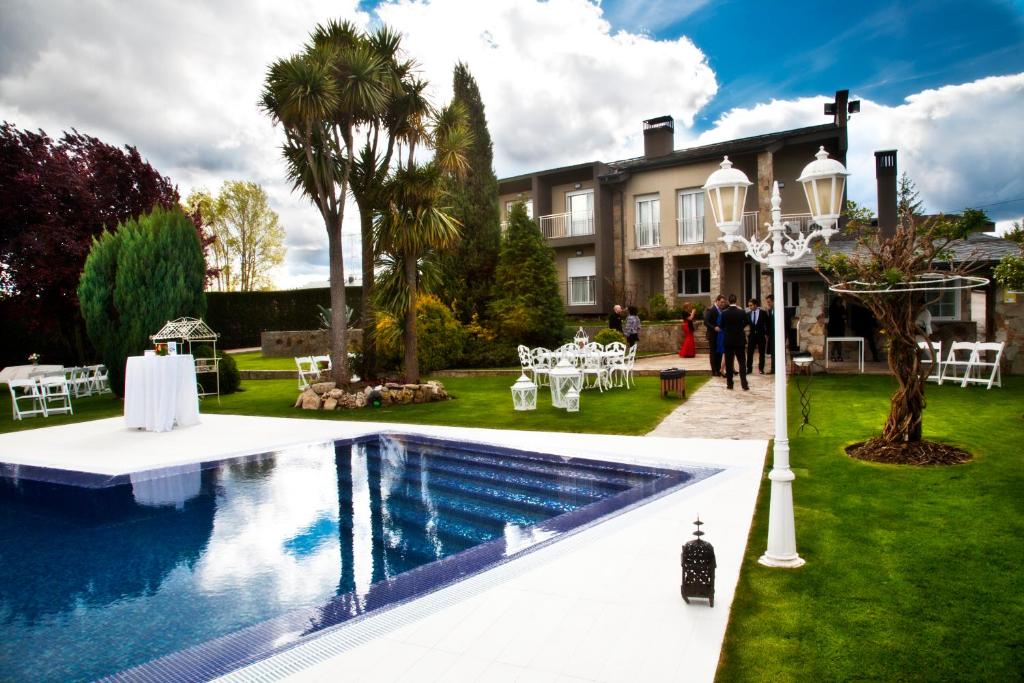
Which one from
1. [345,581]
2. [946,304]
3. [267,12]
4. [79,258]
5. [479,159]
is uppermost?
[267,12]

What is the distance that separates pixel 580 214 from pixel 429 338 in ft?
39.0

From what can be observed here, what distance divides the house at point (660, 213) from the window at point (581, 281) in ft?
0.14

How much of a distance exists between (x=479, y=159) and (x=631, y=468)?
16.5 m

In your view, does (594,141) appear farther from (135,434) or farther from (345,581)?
(345,581)

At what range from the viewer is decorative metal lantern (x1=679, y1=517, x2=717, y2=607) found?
3.50 m

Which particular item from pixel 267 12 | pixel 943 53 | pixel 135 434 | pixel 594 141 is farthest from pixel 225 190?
pixel 943 53

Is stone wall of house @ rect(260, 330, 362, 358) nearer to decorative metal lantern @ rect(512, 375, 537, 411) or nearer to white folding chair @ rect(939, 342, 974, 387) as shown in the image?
decorative metal lantern @ rect(512, 375, 537, 411)

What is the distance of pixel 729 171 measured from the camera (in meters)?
4.50

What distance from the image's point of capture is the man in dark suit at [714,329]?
13.6m

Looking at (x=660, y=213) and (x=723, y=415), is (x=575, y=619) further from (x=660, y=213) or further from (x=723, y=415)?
(x=660, y=213)

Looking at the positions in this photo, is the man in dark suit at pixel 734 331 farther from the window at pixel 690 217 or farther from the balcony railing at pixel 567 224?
the balcony railing at pixel 567 224

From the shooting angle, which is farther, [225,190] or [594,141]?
[225,190]

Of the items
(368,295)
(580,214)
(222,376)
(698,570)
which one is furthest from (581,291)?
(698,570)

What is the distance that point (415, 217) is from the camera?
42.9 feet
